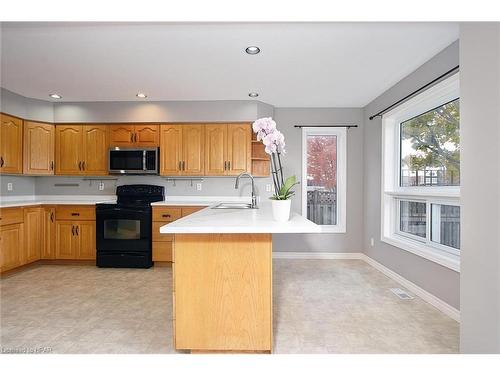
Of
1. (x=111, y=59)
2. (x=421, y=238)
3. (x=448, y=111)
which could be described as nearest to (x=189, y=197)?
(x=111, y=59)

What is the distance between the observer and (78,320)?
2225mm

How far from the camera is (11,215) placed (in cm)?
338

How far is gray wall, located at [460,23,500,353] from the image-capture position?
4.33 feet

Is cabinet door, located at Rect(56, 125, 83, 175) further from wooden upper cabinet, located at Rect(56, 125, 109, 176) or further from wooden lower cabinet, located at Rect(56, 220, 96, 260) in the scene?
wooden lower cabinet, located at Rect(56, 220, 96, 260)

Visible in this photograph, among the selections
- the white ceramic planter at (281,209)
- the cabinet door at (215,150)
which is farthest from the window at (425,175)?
the cabinet door at (215,150)

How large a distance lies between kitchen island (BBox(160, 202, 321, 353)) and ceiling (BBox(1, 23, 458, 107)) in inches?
60.0

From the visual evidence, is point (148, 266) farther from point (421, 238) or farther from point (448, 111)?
point (448, 111)

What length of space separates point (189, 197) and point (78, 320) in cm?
228

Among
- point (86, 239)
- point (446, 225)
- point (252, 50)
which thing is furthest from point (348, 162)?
point (86, 239)

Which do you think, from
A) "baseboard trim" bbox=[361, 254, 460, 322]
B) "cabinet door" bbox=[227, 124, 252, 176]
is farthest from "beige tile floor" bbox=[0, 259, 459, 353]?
"cabinet door" bbox=[227, 124, 252, 176]

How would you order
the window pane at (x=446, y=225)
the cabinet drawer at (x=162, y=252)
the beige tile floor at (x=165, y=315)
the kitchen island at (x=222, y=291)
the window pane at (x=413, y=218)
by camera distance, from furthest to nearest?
the cabinet drawer at (x=162, y=252), the window pane at (x=413, y=218), the window pane at (x=446, y=225), the beige tile floor at (x=165, y=315), the kitchen island at (x=222, y=291)

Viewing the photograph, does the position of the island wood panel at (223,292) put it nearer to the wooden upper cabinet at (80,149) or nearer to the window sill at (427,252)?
the window sill at (427,252)

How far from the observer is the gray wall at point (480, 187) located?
1.32 m

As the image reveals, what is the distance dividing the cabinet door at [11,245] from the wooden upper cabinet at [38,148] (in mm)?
837
